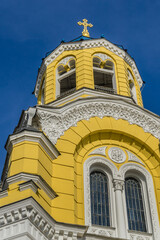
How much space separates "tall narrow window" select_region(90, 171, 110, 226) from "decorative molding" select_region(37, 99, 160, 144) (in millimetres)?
2347

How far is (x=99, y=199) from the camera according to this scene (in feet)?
54.9

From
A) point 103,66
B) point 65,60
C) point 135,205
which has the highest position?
point 65,60

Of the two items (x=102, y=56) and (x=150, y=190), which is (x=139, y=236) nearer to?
(x=150, y=190)

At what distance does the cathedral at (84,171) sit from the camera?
1396cm

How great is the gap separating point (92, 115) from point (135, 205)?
4506 millimetres

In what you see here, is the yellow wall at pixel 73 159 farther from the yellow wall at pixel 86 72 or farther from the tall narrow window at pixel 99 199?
the yellow wall at pixel 86 72

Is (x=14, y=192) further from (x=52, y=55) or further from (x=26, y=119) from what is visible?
(x=52, y=55)

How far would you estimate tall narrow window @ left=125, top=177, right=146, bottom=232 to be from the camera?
1631 cm

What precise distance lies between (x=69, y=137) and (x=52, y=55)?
29.6 feet

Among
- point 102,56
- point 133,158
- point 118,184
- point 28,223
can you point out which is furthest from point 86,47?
point 28,223

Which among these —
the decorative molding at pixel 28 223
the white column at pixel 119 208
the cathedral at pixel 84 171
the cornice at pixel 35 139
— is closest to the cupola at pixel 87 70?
the cathedral at pixel 84 171

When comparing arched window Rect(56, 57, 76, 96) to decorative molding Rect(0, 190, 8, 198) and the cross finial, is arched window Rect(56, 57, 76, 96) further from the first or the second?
decorative molding Rect(0, 190, 8, 198)

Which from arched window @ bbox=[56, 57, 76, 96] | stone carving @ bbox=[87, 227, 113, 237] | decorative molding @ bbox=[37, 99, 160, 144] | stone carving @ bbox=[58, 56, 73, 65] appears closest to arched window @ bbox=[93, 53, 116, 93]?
arched window @ bbox=[56, 57, 76, 96]

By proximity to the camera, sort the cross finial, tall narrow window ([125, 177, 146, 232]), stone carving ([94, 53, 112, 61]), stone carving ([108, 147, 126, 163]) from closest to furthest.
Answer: tall narrow window ([125, 177, 146, 232]) → stone carving ([108, 147, 126, 163]) → stone carving ([94, 53, 112, 61]) → the cross finial
